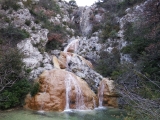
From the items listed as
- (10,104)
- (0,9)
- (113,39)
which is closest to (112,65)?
(113,39)

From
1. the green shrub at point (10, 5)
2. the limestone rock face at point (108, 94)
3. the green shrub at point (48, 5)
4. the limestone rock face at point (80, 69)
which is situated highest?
the green shrub at point (48, 5)

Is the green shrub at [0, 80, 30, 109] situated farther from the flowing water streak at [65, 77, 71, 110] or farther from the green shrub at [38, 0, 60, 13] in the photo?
the green shrub at [38, 0, 60, 13]

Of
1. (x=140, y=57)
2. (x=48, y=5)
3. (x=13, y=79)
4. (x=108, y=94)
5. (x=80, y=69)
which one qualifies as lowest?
(x=108, y=94)

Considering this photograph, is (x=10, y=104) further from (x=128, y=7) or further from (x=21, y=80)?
(x=128, y=7)

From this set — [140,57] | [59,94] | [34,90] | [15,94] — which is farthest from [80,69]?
[15,94]

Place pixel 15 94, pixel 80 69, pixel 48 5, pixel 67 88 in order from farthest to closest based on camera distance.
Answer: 1. pixel 48 5
2. pixel 80 69
3. pixel 67 88
4. pixel 15 94

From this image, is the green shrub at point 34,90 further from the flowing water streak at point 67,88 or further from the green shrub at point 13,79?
the flowing water streak at point 67,88

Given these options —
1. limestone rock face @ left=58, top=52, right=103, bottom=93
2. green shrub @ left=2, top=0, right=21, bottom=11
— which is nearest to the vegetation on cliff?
limestone rock face @ left=58, top=52, right=103, bottom=93

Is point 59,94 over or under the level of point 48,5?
under

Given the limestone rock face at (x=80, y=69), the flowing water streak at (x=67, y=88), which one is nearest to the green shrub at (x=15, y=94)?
the flowing water streak at (x=67, y=88)

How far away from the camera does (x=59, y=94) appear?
11.9 metres

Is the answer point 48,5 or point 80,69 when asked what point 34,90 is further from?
point 48,5

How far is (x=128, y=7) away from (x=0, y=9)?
42.5 ft

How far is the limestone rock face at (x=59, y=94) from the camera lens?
11383mm
